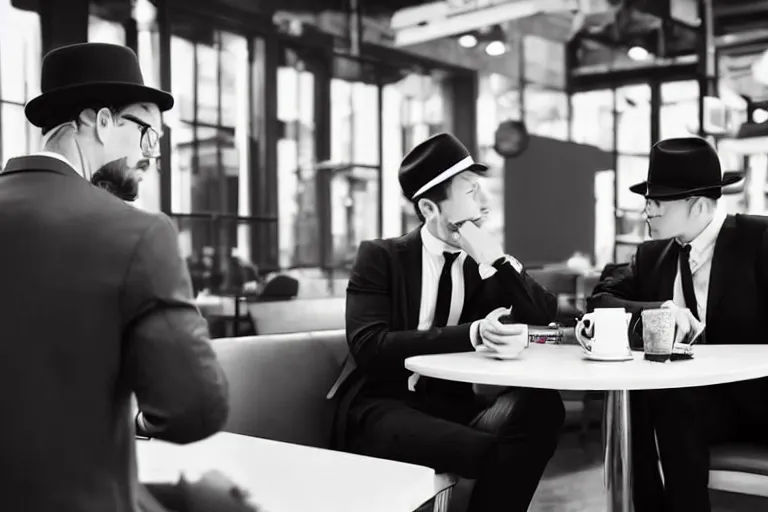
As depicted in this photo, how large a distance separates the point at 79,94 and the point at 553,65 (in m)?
11.6

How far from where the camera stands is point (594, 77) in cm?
1186

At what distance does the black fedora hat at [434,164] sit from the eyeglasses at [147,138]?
4.16ft

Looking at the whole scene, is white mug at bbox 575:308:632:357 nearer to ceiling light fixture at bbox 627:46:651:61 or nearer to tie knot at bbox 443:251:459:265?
tie knot at bbox 443:251:459:265

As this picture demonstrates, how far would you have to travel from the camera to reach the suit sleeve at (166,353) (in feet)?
2.83

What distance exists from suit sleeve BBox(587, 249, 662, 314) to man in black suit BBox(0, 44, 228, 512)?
180 cm

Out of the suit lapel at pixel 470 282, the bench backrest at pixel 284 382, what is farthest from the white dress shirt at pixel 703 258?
the bench backrest at pixel 284 382

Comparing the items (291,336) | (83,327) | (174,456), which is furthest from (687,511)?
(83,327)

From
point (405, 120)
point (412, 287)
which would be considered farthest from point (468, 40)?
point (412, 287)

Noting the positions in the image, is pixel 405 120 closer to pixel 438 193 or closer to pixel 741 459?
pixel 438 193

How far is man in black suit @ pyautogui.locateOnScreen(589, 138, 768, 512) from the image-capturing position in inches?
80.3

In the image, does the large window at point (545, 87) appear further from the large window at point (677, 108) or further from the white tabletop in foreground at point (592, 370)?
the white tabletop in foreground at point (592, 370)

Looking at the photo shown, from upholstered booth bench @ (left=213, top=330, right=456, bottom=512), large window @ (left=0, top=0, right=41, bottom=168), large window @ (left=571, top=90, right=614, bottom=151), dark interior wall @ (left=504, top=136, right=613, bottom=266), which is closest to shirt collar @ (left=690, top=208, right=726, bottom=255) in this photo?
upholstered booth bench @ (left=213, top=330, right=456, bottom=512)

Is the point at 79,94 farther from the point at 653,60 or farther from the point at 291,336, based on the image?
the point at 653,60

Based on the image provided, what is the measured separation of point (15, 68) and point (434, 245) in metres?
4.72
